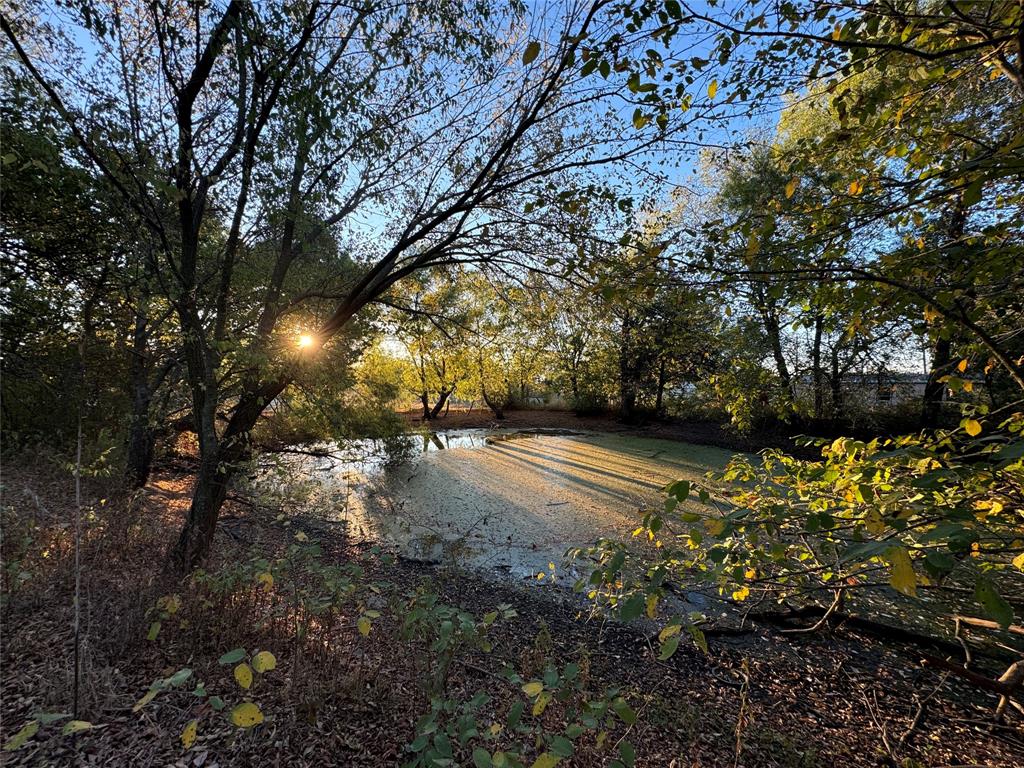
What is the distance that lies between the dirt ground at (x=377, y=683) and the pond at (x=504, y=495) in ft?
2.62

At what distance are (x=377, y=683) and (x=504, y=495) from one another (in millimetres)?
4972

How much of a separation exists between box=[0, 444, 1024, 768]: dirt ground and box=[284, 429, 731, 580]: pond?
798 mm

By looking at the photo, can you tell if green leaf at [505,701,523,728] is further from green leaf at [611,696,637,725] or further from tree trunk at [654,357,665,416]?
tree trunk at [654,357,665,416]

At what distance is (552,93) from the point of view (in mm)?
2736

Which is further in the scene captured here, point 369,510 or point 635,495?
point 635,495

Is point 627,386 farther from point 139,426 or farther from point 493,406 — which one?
point 139,426

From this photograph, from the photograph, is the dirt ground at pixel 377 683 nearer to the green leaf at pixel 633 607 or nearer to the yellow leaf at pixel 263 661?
the green leaf at pixel 633 607

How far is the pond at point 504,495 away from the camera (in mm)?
4664

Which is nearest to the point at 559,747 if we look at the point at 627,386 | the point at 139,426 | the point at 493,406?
the point at 139,426

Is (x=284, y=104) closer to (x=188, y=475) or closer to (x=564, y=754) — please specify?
(x=564, y=754)

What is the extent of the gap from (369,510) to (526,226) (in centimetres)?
480

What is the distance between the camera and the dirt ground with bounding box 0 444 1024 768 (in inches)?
64.4

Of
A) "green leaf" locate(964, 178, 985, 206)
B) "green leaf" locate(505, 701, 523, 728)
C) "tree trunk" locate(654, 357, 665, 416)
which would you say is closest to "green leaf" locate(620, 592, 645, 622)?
"green leaf" locate(505, 701, 523, 728)

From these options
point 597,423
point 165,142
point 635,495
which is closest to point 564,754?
point 165,142
